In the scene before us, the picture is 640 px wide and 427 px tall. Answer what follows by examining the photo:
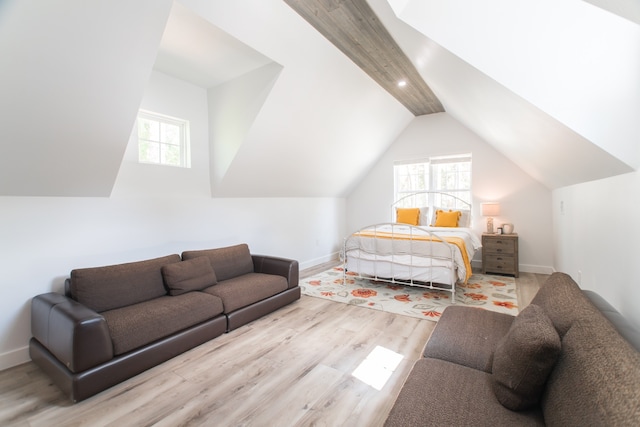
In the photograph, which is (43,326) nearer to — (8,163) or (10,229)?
(10,229)

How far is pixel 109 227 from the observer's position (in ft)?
9.55

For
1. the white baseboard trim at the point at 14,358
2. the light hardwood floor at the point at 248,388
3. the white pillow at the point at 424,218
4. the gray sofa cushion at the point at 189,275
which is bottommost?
the light hardwood floor at the point at 248,388

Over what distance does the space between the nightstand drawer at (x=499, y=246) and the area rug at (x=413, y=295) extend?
1.38ft

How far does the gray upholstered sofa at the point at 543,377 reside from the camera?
832 mm

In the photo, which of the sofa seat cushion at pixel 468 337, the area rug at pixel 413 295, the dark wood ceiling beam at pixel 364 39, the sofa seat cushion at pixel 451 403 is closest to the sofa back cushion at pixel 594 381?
the sofa seat cushion at pixel 451 403

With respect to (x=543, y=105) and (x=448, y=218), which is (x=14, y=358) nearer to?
(x=543, y=105)

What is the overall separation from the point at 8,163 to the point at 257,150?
87.3 inches

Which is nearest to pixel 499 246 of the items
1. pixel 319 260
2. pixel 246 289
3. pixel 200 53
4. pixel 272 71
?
pixel 319 260

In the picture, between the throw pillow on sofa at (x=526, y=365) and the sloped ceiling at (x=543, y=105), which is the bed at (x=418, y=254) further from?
the throw pillow on sofa at (x=526, y=365)

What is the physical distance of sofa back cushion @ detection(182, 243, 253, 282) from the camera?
331cm

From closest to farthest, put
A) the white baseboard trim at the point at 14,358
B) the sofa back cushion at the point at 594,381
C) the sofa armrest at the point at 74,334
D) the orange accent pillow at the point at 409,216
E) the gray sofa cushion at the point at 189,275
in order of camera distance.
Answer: the sofa back cushion at the point at 594,381 < the sofa armrest at the point at 74,334 < the white baseboard trim at the point at 14,358 < the gray sofa cushion at the point at 189,275 < the orange accent pillow at the point at 409,216

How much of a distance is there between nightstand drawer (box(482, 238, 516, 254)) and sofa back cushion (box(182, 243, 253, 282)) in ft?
12.5

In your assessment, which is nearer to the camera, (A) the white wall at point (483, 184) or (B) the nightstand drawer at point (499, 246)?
(B) the nightstand drawer at point (499, 246)

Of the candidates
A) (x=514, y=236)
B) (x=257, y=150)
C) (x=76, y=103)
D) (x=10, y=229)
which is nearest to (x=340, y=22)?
(x=257, y=150)
